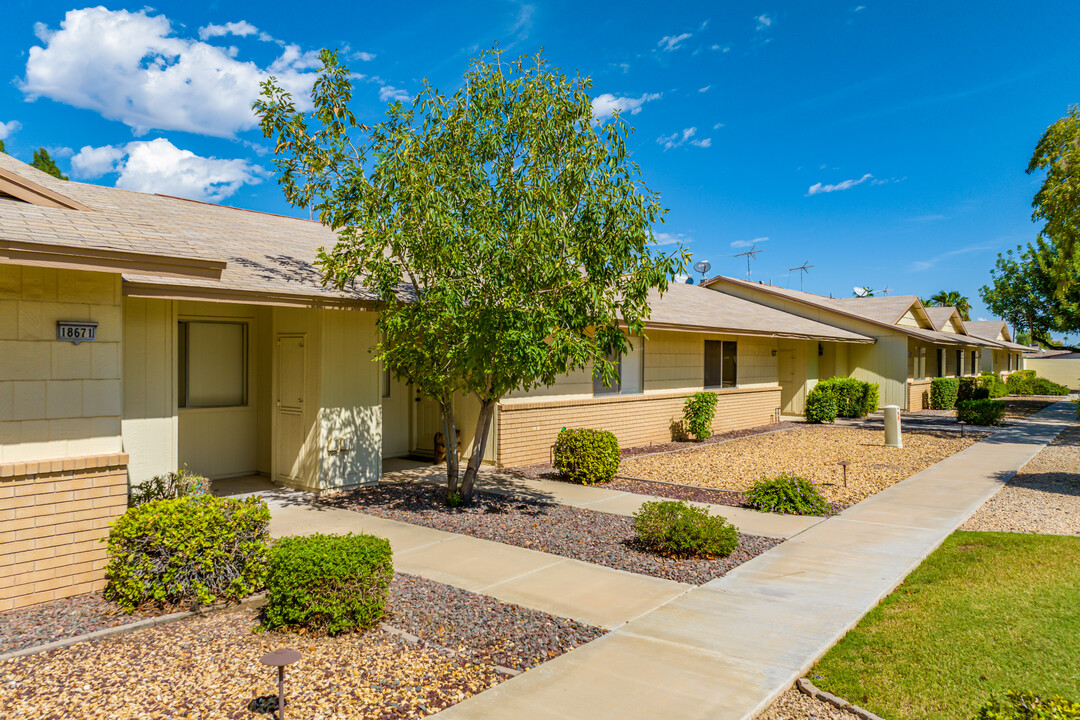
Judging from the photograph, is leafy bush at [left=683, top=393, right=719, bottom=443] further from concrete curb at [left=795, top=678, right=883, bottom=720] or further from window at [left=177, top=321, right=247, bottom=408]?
concrete curb at [left=795, top=678, right=883, bottom=720]

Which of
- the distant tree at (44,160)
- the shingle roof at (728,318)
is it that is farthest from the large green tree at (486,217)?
the distant tree at (44,160)

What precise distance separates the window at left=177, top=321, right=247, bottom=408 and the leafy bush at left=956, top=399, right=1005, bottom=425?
70.2 feet

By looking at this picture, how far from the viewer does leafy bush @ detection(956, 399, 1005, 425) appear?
67.8 ft

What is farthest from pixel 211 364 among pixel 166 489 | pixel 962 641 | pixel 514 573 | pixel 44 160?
pixel 44 160

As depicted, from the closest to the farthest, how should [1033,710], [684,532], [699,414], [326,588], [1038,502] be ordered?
[1033,710] < [326,588] < [684,532] < [1038,502] < [699,414]

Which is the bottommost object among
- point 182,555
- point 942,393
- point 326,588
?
point 326,588

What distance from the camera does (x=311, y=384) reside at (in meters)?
9.48

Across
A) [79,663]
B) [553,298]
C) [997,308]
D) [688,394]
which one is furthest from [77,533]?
[997,308]

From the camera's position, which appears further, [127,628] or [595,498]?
[595,498]

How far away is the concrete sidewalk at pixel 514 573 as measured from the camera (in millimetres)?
5527

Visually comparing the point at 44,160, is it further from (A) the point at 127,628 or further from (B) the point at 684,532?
(B) the point at 684,532

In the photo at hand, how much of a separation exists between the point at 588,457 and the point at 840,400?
53.4 ft

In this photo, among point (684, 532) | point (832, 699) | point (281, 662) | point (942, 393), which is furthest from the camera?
point (942, 393)

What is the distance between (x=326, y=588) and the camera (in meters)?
4.77
